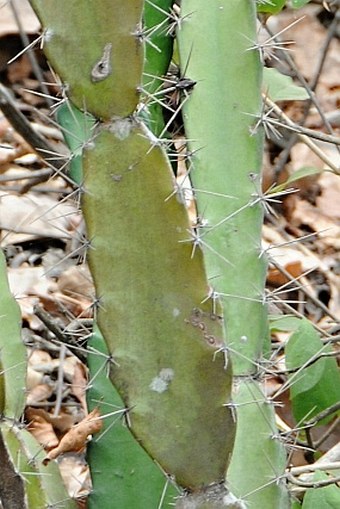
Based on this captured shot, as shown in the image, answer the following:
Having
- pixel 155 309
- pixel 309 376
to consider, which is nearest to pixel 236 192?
pixel 155 309

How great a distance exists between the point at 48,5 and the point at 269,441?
0.56 meters

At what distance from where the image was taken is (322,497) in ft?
4.30

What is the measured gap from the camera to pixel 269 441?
4.15 feet

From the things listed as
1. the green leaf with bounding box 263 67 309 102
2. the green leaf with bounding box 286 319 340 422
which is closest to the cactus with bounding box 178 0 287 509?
the green leaf with bounding box 286 319 340 422

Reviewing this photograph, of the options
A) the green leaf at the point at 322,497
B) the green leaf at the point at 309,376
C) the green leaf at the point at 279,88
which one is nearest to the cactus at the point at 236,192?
the green leaf at the point at 322,497

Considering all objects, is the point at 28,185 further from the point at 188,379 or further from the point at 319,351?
the point at 188,379

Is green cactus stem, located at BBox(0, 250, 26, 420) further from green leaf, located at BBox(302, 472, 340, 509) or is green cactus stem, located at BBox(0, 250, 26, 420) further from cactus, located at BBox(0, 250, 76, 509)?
green leaf, located at BBox(302, 472, 340, 509)

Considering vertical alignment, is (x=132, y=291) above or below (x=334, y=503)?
above

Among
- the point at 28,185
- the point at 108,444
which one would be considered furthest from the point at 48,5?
the point at 28,185

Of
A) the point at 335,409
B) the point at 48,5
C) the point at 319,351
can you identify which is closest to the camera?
the point at 48,5

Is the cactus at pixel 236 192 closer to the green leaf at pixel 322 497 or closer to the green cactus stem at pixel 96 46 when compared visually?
the green leaf at pixel 322 497

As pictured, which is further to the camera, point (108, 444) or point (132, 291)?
point (108, 444)

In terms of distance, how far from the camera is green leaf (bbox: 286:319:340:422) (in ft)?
4.84

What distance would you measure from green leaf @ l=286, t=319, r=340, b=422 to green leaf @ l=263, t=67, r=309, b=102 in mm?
354
